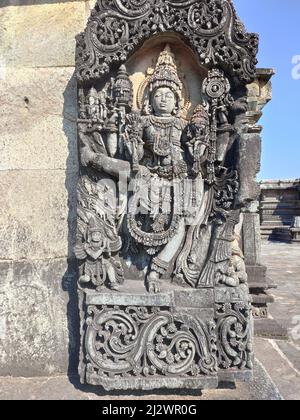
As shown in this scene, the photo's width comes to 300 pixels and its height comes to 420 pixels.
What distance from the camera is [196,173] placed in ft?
9.00

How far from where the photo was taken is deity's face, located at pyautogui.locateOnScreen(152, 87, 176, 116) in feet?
9.04

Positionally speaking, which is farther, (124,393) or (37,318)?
(37,318)

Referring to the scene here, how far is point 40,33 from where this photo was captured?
3.04 m

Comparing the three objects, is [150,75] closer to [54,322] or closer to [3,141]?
[3,141]

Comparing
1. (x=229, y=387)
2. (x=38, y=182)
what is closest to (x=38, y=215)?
(x=38, y=182)

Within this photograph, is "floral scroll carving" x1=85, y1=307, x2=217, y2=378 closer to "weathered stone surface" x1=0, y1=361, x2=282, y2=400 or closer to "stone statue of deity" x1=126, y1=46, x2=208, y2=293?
"weathered stone surface" x1=0, y1=361, x2=282, y2=400

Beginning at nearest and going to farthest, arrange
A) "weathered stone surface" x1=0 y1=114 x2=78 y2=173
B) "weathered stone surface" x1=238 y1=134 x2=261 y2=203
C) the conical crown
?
"weathered stone surface" x1=238 y1=134 x2=261 y2=203
the conical crown
"weathered stone surface" x1=0 y1=114 x2=78 y2=173

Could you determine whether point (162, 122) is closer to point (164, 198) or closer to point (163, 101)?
point (163, 101)

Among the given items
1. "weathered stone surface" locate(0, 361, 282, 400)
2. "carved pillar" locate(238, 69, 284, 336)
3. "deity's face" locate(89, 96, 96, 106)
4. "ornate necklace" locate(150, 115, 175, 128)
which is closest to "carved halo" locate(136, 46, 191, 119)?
"ornate necklace" locate(150, 115, 175, 128)

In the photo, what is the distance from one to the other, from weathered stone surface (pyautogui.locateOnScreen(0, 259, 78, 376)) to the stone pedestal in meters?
0.39

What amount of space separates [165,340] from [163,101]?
1.91m
